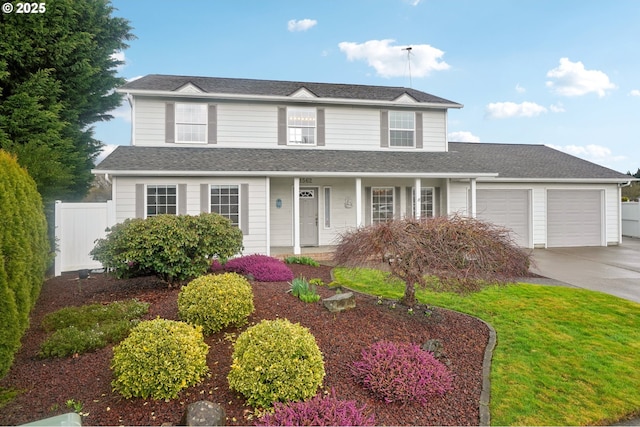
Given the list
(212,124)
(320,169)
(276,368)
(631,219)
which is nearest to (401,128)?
(320,169)

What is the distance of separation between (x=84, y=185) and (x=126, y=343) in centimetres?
1374

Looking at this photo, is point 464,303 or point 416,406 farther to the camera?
point 464,303

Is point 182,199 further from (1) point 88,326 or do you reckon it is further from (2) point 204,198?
(1) point 88,326

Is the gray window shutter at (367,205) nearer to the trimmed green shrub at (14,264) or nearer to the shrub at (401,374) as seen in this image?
the shrub at (401,374)

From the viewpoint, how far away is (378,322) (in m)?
5.19

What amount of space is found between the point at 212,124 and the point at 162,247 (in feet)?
24.5

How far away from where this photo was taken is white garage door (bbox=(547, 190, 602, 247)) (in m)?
14.8

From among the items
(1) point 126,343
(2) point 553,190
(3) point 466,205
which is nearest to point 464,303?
(1) point 126,343

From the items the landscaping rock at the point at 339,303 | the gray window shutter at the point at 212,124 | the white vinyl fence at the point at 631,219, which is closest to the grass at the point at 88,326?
the landscaping rock at the point at 339,303

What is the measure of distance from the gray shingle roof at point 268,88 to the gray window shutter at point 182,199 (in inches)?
146

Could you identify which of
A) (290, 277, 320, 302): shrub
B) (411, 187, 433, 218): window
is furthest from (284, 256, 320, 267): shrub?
(411, 187, 433, 218): window

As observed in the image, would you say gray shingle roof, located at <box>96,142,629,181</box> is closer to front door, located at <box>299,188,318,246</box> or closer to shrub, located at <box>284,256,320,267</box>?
front door, located at <box>299,188,318,246</box>

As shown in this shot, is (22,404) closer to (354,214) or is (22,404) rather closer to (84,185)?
(354,214)

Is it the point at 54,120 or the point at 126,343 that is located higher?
the point at 54,120
